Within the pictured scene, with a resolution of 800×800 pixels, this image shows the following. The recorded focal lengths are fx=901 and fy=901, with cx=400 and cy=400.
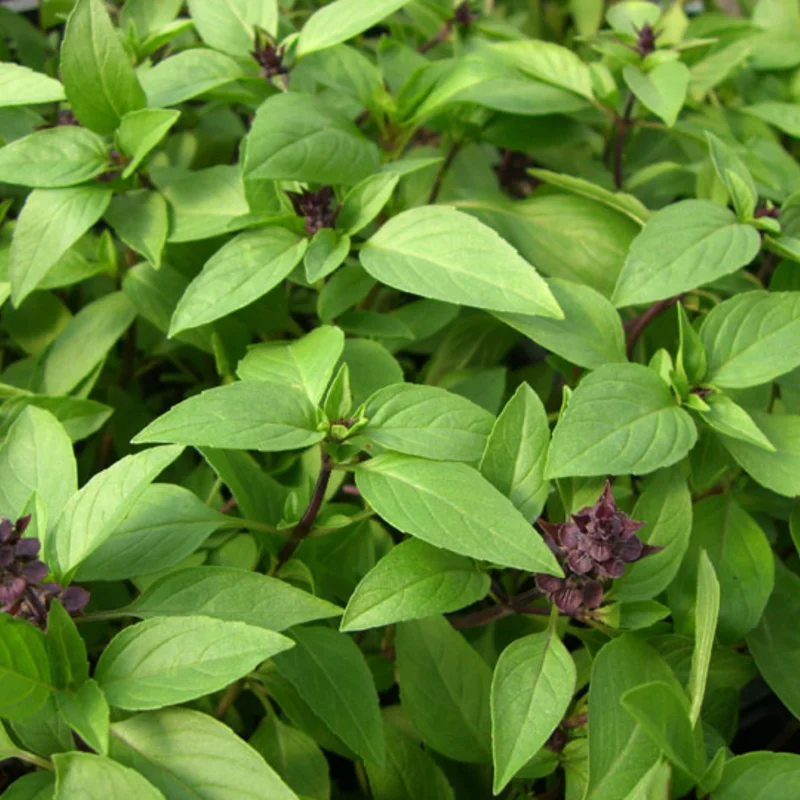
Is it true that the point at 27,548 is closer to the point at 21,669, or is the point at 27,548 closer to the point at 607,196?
the point at 21,669

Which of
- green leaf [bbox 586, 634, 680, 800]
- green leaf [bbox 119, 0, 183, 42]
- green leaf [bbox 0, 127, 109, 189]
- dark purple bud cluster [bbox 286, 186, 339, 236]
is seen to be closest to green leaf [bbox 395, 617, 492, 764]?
green leaf [bbox 586, 634, 680, 800]

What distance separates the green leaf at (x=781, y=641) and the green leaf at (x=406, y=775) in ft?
0.80

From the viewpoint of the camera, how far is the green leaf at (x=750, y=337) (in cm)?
62

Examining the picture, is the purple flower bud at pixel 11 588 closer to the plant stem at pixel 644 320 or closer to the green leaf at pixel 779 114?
the plant stem at pixel 644 320

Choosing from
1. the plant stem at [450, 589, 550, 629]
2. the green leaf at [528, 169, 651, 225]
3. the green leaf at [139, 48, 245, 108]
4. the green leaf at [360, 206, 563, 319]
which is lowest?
the plant stem at [450, 589, 550, 629]

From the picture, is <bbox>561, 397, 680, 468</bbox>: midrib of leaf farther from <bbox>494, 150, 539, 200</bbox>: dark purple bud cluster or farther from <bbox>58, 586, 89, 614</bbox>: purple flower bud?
<bbox>494, 150, 539, 200</bbox>: dark purple bud cluster

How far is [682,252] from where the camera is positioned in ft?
2.20

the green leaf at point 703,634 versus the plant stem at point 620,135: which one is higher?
the plant stem at point 620,135

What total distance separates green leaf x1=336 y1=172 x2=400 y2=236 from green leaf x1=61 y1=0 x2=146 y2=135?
19 centimetres

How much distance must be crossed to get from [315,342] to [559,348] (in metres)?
0.17

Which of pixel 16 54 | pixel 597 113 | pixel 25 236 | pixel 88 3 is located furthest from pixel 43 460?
pixel 16 54

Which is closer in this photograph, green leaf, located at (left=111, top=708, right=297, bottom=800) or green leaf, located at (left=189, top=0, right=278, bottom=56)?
green leaf, located at (left=111, top=708, right=297, bottom=800)

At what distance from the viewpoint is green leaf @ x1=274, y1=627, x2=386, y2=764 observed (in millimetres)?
540

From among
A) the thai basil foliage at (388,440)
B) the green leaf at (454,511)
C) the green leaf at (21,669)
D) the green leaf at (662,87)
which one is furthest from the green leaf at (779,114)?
the green leaf at (21,669)
